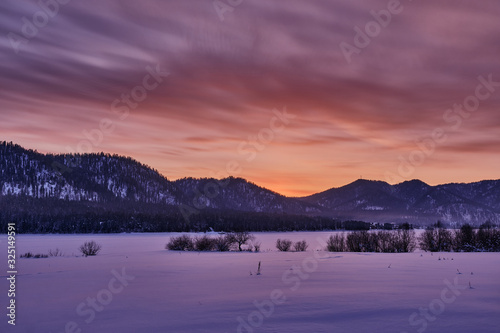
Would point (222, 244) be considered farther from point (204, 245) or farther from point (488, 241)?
point (488, 241)

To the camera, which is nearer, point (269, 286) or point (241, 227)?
point (269, 286)

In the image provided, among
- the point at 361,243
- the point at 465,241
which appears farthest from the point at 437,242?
the point at 361,243

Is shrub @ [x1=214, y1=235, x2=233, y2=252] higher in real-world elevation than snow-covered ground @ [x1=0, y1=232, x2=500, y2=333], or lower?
lower

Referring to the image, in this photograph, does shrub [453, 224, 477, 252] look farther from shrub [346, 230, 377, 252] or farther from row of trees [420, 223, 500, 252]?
shrub [346, 230, 377, 252]

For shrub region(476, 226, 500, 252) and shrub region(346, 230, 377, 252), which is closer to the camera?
shrub region(476, 226, 500, 252)

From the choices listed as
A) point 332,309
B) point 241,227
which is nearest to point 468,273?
point 332,309

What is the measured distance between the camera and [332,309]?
18.0 meters

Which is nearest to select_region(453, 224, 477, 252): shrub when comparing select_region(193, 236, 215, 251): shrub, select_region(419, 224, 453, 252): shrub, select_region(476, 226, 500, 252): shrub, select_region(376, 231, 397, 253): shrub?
select_region(476, 226, 500, 252): shrub

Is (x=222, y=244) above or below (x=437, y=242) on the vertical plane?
below

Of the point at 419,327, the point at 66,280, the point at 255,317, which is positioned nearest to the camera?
the point at 419,327

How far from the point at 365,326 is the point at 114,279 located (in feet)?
69.5

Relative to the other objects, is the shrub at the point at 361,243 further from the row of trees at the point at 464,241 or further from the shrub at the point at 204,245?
the shrub at the point at 204,245

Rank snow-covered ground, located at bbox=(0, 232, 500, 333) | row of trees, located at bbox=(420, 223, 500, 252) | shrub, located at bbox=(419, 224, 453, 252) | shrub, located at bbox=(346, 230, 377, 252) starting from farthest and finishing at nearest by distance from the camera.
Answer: shrub, located at bbox=(346, 230, 377, 252), shrub, located at bbox=(419, 224, 453, 252), row of trees, located at bbox=(420, 223, 500, 252), snow-covered ground, located at bbox=(0, 232, 500, 333)

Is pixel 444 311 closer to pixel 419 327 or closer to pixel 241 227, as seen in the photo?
pixel 419 327
